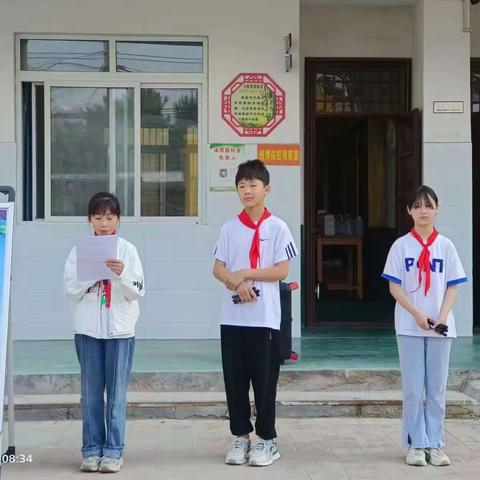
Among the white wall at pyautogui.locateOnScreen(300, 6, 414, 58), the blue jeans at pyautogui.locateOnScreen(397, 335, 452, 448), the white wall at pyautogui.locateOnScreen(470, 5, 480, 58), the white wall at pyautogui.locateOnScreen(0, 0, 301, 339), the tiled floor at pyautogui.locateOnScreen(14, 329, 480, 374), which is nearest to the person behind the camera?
the blue jeans at pyautogui.locateOnScreen(397, 335, 452, 448)

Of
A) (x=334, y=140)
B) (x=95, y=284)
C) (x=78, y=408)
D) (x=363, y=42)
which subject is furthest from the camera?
(x=334, y=140)

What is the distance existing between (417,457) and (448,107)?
15.3 feet

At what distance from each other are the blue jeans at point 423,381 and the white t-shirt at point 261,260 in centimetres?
87

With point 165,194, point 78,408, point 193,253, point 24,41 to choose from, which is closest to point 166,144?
point 165,194

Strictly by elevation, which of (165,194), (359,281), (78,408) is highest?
(165,194)

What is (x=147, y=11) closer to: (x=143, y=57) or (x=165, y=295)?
(x=143, y=57)

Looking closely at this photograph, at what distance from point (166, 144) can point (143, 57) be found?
3.08 ft

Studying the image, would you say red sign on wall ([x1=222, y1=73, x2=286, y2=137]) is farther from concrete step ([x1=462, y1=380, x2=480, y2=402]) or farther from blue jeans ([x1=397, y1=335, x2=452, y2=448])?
blue jeans ([x1=397, y1=335, x2=452, y2=448])

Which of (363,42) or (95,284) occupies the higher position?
(363,42)

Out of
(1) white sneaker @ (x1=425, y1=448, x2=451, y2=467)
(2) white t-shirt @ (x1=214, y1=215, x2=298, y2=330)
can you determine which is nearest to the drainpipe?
(2) white t-shirt @ (x1=214, y1=215, x2=298, y2=330)

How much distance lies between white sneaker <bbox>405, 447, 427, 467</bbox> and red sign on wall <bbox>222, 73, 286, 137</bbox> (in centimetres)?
419

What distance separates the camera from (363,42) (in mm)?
9234

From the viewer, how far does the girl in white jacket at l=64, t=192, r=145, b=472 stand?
4.84 meters

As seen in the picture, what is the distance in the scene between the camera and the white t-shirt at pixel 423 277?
499 centimetres
